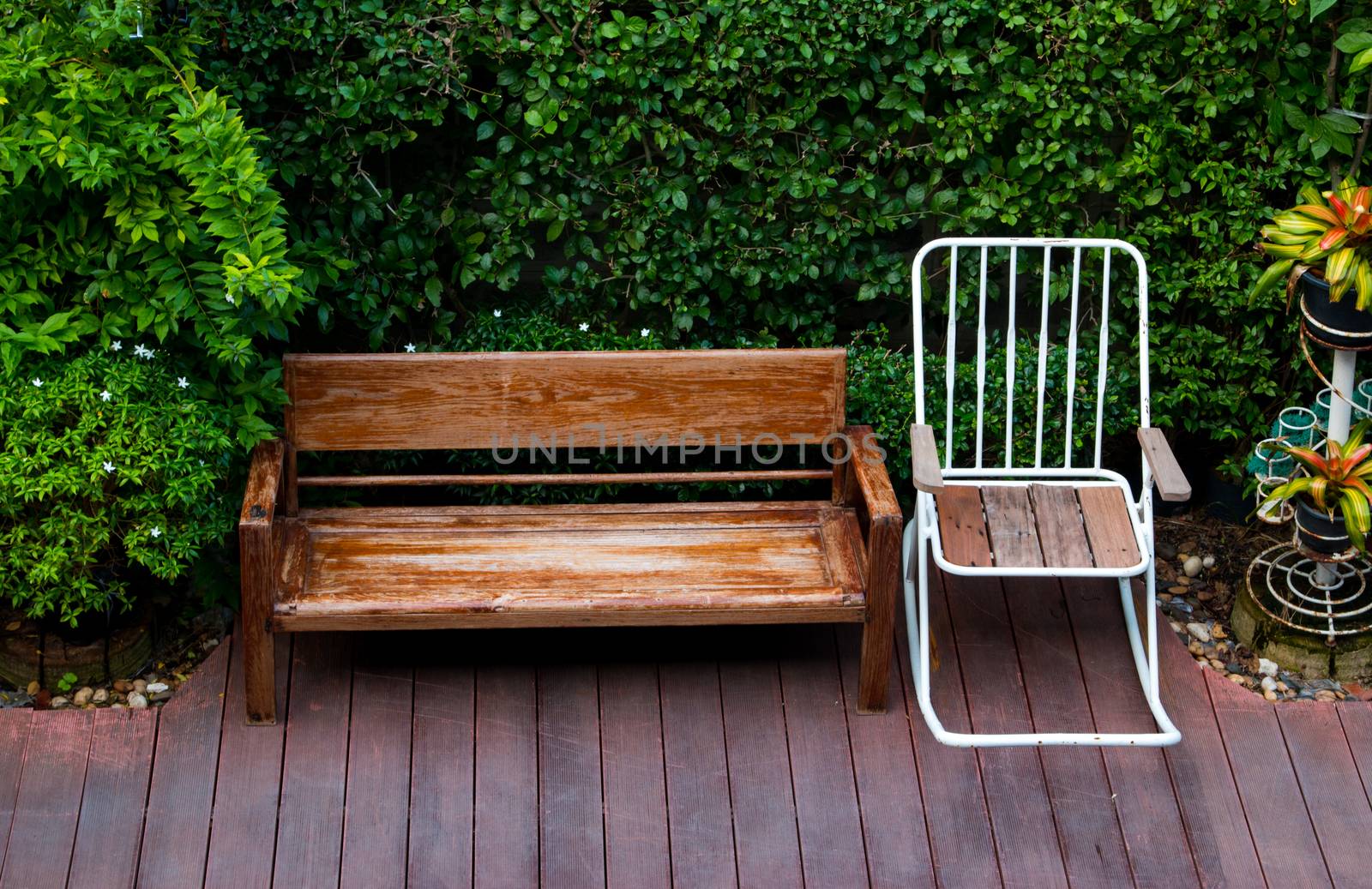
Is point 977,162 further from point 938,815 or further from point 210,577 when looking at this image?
point 210,577

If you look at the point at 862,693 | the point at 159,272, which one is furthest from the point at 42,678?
the point at 862,693

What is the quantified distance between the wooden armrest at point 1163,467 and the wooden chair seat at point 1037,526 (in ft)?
0.56

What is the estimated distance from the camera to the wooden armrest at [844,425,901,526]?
324 centimetres

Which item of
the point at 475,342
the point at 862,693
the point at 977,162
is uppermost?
the point at 977,162

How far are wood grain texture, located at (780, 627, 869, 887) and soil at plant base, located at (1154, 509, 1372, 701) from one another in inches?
39.3

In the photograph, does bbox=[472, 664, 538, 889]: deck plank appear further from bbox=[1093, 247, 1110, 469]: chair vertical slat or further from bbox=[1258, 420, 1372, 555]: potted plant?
bbox=[1258, 420, 1372, 555]: potted plant

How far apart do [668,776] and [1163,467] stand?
138cm

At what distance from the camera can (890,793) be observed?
3.28 meters

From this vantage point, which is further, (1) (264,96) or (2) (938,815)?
(1) (264,96)

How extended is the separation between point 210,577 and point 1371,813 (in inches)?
112

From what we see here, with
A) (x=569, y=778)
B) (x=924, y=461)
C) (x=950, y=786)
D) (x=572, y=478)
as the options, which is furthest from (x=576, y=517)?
(x=950, y=786)

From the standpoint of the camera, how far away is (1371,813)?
3242 millimetres

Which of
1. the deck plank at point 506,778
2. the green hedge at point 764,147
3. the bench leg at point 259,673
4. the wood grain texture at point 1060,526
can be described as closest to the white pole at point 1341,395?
the green hedge at point 764,147

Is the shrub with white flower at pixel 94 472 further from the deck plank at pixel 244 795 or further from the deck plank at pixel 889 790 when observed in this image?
the deck plank at pixel 889 790
